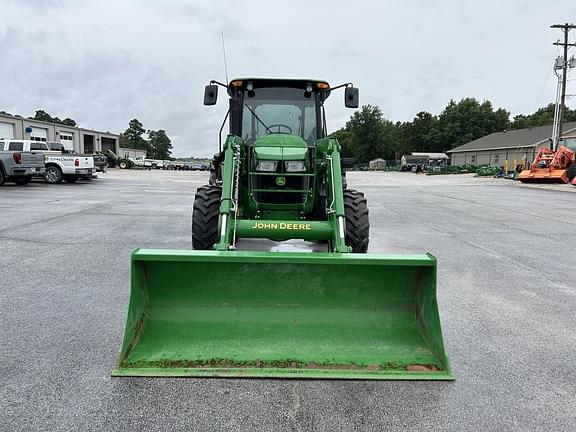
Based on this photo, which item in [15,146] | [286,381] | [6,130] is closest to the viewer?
[286,381]

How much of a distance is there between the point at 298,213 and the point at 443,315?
205cm

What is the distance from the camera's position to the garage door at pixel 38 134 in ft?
143

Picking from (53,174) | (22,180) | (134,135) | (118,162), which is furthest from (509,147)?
(134,135)

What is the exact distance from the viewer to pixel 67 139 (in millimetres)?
52062

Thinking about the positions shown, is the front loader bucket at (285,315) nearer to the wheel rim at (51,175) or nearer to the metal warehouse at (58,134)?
the wheel rim at (51,175)

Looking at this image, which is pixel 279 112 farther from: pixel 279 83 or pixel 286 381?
pixel 286 381

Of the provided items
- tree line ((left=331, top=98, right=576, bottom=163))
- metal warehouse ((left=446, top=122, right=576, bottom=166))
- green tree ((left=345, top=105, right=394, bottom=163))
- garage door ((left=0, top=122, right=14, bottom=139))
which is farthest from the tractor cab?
green tree ((left=345, top=105, right=394, bottom=163))

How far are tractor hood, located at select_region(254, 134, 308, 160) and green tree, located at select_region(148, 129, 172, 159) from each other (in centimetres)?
11656

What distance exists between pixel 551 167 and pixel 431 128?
5767cm

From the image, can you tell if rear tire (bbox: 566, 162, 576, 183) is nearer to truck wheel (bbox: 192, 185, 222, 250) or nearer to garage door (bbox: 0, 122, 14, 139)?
truck wheel (bbox: 192, 185, 222, 250)

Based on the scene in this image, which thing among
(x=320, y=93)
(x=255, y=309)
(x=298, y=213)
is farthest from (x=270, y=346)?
(x=320, y=93)

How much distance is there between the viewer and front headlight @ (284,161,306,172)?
4.94 meters

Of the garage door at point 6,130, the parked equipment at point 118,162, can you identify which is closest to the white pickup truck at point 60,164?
the garage door at point 6,130

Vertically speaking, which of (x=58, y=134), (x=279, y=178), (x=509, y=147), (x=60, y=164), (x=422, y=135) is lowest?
(x=279, y=178)
